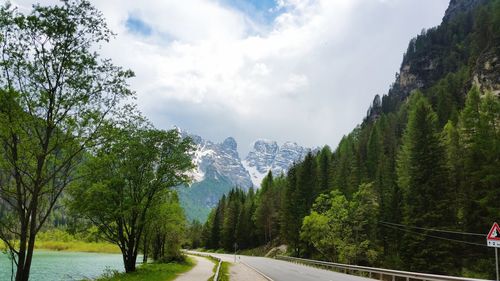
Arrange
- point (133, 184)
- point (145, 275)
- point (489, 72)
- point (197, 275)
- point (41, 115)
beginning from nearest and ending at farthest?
point (41, 115)
point (145, 275)
point (197, 275)
point (133, 184)
point (489, 72)

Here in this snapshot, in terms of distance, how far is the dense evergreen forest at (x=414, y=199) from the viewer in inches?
1661

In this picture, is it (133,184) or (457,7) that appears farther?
(457,7)

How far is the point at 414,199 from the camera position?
151 feet

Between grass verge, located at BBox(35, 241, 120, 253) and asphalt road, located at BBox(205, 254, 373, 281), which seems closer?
asphalt road, located at BBox(205, 254, 373, 281)

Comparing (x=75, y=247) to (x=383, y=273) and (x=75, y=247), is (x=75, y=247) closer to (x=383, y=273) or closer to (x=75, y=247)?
(x=75, y=247)

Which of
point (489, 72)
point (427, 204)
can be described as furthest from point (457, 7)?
point (427, 204)

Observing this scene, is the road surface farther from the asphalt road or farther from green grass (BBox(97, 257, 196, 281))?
green grass (BBox(97, 257, 196, 281))

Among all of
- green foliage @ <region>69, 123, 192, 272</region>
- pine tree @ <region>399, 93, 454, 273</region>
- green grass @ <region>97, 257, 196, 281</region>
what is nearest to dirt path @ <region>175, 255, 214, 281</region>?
green grass @ <region>97, 257, 196, 281</region>

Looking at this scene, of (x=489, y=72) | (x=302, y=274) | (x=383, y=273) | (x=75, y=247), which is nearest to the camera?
(x=383, y=273)

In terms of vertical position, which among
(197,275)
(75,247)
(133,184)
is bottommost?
(75,247)

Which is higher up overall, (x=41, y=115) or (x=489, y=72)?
(x=489, y=72)

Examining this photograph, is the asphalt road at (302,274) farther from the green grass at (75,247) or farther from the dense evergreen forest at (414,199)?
the green grass at (75,247)

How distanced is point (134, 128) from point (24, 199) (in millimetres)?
15600

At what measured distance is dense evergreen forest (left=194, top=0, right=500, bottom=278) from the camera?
42188mm
